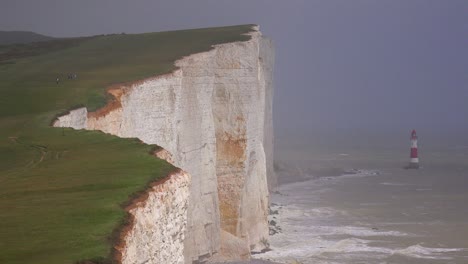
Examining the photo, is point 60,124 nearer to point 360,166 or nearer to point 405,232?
point 405,232

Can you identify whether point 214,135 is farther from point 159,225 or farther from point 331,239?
point 159,225

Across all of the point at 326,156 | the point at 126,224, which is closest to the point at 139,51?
the point at 126,224

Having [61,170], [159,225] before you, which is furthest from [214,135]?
[159,225]

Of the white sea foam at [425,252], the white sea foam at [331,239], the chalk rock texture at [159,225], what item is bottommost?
the white sea foam at [425,252]

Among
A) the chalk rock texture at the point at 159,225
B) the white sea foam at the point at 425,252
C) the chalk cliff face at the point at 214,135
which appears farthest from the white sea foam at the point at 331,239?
the chalk rock texture at the point at 159,225

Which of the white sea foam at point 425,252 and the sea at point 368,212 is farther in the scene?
the sea at point 368,212

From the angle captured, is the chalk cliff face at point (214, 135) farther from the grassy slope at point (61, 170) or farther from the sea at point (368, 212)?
the sea at point (368, 212)
